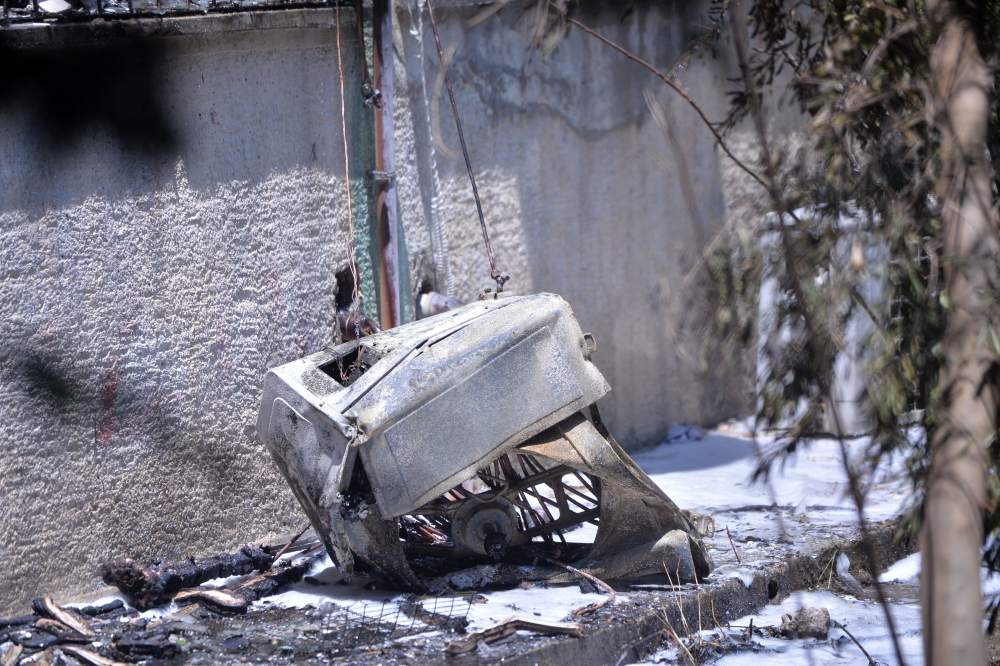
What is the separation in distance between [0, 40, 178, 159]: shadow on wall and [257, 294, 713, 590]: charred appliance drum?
166cm

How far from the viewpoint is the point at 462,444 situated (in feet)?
12.6

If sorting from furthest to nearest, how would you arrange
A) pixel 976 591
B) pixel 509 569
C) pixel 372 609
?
pixel 509 569, pixel 372 609, pixel 976 591

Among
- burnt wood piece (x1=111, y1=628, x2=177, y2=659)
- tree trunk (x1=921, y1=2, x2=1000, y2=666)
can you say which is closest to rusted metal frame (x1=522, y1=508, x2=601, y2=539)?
burnt wood piece (x1=111, y1=628, x2=177, y2=659)

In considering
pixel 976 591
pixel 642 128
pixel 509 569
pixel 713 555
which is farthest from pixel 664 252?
pixel 976 591

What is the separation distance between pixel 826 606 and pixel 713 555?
25.3 inches

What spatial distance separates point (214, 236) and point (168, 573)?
6.32 feet

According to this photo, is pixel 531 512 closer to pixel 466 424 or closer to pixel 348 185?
pixel 466 424

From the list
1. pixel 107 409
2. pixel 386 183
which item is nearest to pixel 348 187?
pixel 386 183

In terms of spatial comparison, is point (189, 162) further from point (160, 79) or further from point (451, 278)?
point (451, 278)

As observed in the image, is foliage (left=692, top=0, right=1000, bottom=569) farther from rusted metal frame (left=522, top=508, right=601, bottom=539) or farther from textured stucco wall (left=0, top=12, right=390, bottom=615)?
textured stucco wall (left=0, top=12, right=390, bottom=615)

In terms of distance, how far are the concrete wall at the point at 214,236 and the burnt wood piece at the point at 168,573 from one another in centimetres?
25

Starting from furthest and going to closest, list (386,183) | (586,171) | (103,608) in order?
(586,171)
(386,183)
(103,608)

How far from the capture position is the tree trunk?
2.46m

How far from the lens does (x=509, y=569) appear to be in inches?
171
